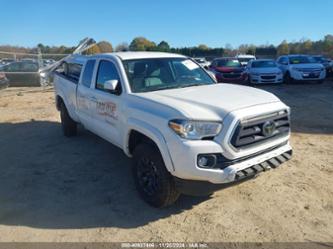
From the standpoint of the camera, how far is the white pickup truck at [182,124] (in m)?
3.38

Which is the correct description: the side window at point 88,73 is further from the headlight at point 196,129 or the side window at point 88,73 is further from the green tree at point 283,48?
the green tree at point 283,48

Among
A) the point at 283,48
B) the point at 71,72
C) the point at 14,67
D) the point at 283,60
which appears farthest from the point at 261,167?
the point at 283,48

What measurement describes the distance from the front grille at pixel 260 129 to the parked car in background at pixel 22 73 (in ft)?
52.9

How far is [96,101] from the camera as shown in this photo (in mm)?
5180

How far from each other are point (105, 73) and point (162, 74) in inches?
37.4

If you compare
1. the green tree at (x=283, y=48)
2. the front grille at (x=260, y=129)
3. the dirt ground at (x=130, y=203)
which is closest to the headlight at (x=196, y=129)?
the front grille at (x=260, y=129)

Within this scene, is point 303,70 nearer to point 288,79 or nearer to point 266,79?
point 288,79

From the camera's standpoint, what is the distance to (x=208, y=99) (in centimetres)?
383

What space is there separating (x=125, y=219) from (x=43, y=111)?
7.69 m

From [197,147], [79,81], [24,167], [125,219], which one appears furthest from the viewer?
[79,81]

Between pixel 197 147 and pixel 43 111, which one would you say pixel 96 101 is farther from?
pixel 43 111

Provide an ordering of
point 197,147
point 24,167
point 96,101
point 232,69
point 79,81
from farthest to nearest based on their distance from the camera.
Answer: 1. point 232,69
2. point 79,81
3. point 24,167
4. point 96,101
5. point 197,147

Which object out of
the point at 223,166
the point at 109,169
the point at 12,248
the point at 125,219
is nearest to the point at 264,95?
the point at 223,166

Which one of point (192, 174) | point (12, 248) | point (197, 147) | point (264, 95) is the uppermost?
point (264, 95)
